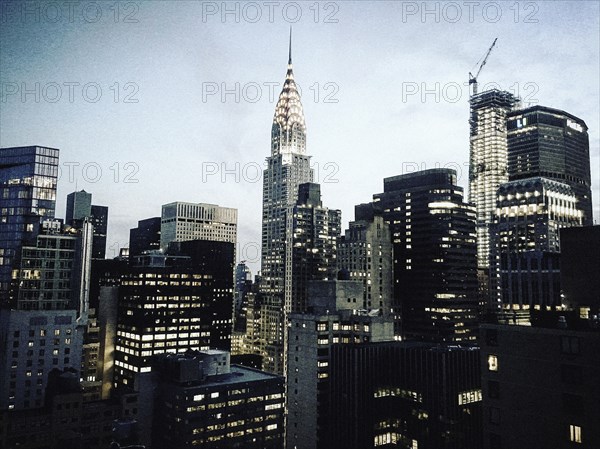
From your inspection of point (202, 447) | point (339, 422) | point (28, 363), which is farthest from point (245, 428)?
point (28, 363)

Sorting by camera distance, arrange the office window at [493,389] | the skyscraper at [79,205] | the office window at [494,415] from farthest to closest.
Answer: the skyscraper at [79,205] < the office window at [493,389] < the office window at [494,415]

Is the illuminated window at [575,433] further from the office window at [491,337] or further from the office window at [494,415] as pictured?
the office window at [491,337]

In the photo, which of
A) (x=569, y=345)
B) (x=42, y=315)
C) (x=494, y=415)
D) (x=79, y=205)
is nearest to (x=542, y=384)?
(x=569, y=345)

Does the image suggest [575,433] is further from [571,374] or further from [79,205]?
[79,205]

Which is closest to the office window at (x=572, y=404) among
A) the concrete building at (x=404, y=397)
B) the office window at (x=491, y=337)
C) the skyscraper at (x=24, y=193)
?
the office window at (x=491, y=337)

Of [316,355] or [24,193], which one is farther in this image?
[24,193]

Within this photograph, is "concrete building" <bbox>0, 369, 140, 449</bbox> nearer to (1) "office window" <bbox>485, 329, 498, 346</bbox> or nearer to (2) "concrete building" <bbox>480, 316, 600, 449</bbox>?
(2) "concrete building" <bbox>480, 316, 600, 449</bbox>
